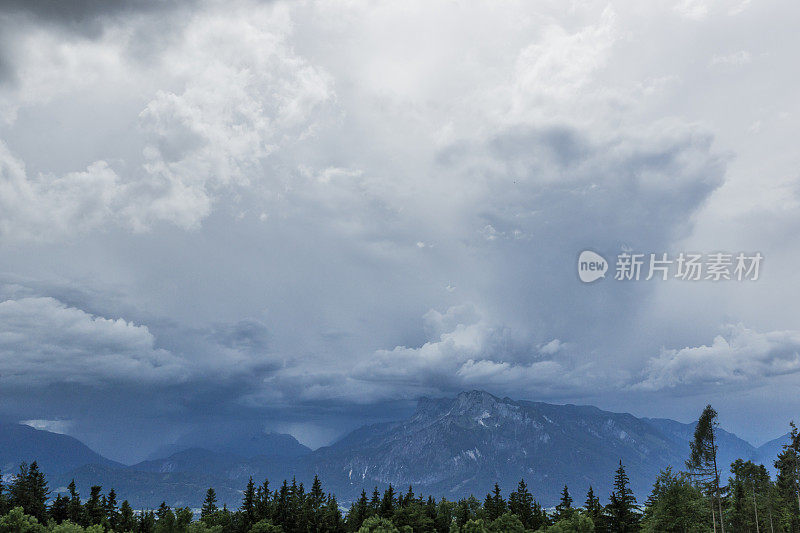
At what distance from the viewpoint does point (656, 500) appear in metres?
136

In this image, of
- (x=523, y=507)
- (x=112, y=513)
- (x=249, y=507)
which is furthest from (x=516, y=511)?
(x=112, y=513)

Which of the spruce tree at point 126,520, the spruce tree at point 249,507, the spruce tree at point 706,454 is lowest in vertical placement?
the spruce tree at point 126,520

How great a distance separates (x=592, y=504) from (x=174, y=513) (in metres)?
97.5

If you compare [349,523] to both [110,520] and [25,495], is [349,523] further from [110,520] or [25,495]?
[25,495]

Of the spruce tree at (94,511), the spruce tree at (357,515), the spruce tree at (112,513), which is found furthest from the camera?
the spruce tree at (357,515)

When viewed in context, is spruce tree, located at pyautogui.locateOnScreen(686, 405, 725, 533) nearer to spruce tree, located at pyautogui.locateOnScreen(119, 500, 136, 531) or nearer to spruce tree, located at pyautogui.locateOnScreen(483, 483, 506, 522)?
spruce tree, located at pyautogui.locateOnScreen(483, 483, 506, 522)

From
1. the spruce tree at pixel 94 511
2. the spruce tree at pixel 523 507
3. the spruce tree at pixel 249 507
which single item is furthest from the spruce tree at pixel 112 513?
the spruce tree at pixel 523 507

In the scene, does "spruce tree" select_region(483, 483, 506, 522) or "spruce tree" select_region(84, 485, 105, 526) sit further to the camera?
"spruce tree" select_region(483, 483, 506, 522)

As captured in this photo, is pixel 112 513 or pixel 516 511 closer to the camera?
pixel 112 513

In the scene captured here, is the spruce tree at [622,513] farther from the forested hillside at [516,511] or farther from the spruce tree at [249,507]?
the spruce tree at [249,507]

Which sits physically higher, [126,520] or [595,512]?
[595,512]

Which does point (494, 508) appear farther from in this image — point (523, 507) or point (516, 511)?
point (523, 507)

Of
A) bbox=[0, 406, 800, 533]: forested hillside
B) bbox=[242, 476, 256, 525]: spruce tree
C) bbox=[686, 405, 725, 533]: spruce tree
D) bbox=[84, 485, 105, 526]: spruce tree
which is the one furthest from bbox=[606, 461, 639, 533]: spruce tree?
bbox=[84, 485, 105, 526]: spruce tree

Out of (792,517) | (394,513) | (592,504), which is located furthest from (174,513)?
(792,517)
